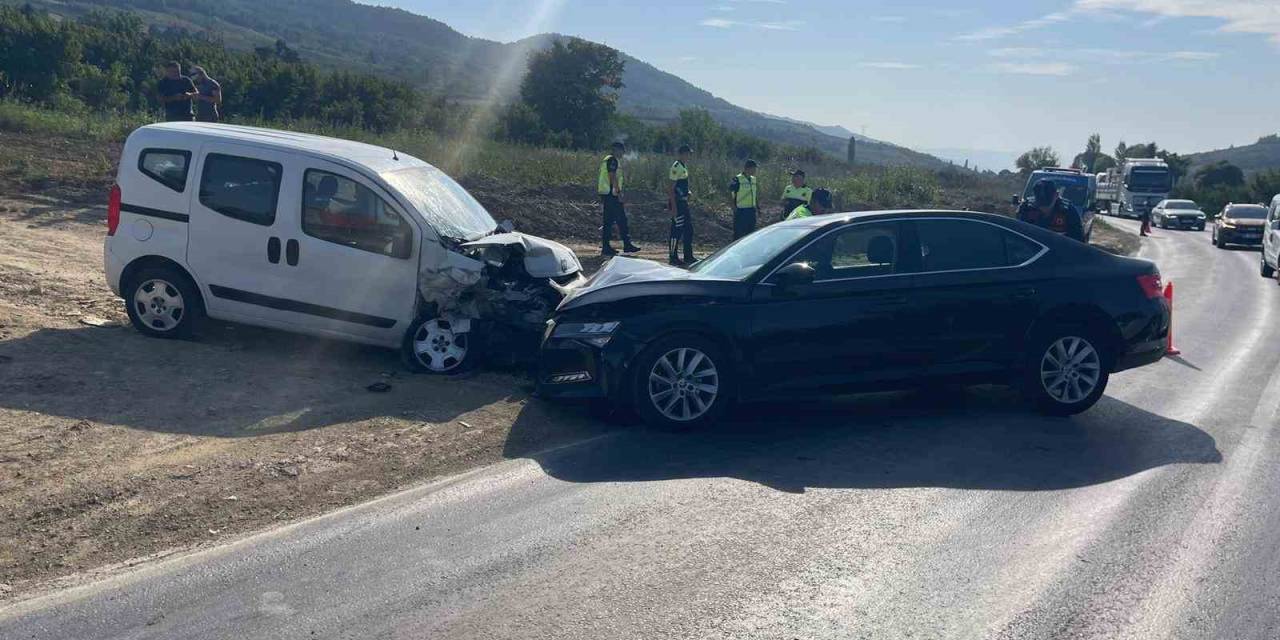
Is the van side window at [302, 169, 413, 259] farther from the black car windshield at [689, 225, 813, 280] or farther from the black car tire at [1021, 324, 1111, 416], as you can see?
the black car tire at [1021, 324, 1111, 416]

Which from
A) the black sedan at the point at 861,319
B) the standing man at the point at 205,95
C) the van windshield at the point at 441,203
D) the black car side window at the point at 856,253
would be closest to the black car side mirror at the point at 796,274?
the black sedan at the point at 861,319

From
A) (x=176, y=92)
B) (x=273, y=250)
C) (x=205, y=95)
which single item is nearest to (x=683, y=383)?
(x=273, y=250)

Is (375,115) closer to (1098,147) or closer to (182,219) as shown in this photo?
(182,219)

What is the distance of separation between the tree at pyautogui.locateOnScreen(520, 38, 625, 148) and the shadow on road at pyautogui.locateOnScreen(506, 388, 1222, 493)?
52223 mm

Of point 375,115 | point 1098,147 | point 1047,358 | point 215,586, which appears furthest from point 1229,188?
point 215,586

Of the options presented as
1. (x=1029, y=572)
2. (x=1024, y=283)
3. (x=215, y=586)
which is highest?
(x=1024, y=283)

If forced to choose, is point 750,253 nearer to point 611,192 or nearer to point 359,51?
point 611,192

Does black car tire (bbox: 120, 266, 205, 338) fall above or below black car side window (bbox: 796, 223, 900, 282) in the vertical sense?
below

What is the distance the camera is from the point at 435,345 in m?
9.44

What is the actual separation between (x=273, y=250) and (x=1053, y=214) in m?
8.13

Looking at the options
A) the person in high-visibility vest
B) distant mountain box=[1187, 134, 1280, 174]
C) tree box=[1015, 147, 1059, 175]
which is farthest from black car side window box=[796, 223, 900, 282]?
distant mountain box=[1187, 134, 1280, 174]

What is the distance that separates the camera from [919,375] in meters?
8.44

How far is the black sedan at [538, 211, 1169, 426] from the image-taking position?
26.5 feet

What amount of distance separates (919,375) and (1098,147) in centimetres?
12048
